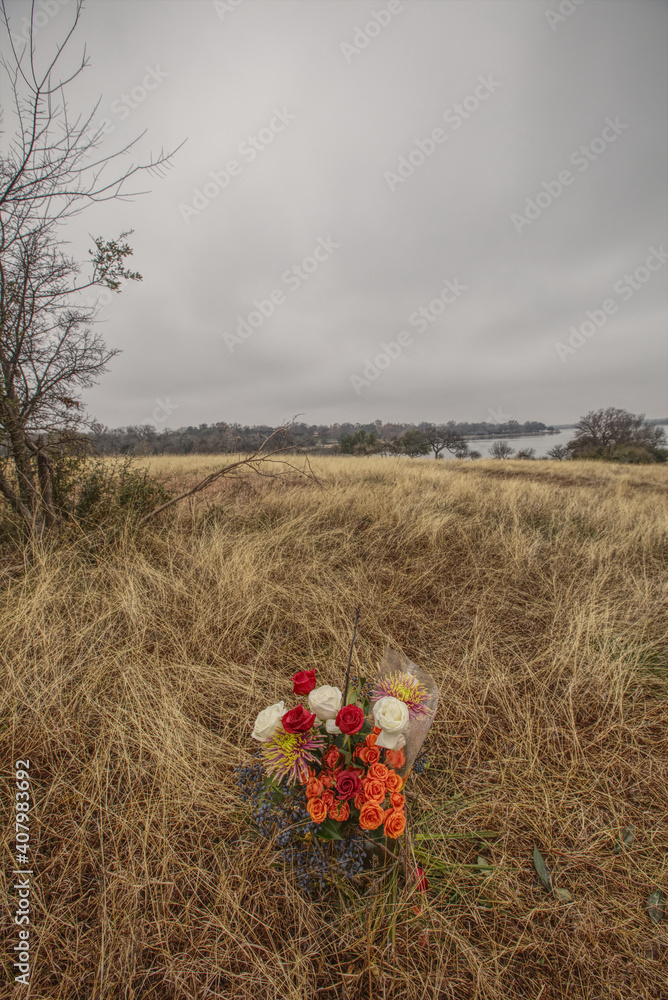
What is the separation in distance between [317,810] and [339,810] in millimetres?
85

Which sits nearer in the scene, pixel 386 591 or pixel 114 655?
pixel 114 655

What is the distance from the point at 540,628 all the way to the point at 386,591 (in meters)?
1.19

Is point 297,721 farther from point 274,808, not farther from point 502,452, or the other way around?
point 502,452

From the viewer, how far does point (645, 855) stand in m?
1.30

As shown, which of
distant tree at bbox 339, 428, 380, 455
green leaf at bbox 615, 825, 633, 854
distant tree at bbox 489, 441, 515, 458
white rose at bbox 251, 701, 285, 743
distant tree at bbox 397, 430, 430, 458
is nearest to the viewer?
white rose at bbox 251, 701, 285, 743

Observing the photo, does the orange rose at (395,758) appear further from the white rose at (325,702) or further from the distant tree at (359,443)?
the distant tree at (359,443)

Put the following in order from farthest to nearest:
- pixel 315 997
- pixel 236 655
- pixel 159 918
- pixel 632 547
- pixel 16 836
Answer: pixel 632 547
pixel 236 655
pixel 16 836
pixel 159 918
pixel 315 997

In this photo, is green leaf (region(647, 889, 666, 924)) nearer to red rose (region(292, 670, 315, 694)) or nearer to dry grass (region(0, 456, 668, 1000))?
dry grass (region(0, 456, 668, 1000))

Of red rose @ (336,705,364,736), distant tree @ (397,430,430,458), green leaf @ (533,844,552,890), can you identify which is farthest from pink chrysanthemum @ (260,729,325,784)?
distant tree @ (397,430,430,458)

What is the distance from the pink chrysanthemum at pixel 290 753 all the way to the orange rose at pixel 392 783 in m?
0.21

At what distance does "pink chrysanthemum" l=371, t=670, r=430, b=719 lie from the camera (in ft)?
3.90

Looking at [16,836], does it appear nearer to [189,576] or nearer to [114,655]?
[114,655]

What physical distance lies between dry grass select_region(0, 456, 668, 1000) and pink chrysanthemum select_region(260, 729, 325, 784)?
416 mm

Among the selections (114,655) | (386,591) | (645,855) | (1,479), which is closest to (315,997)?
(645,855)
